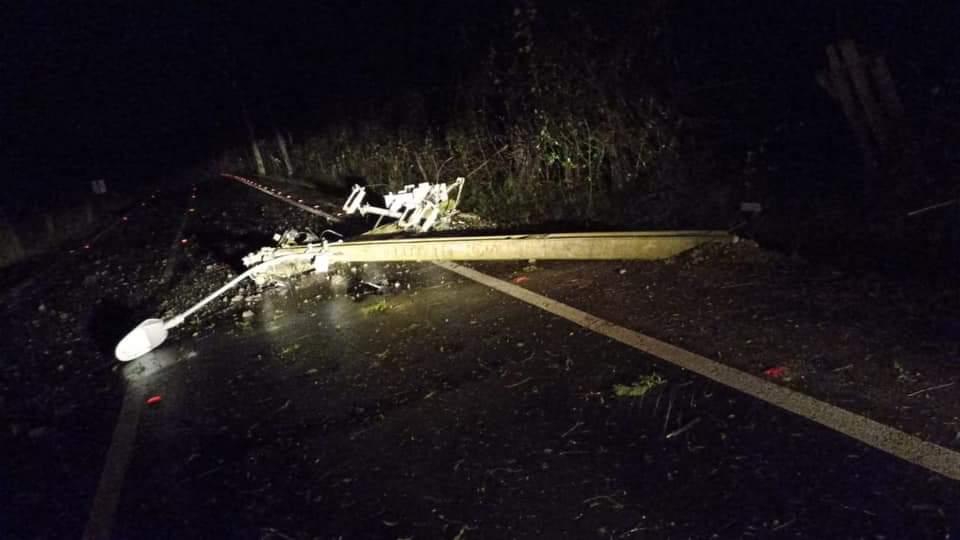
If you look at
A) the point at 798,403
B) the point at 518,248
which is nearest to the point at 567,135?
the point at 518,248

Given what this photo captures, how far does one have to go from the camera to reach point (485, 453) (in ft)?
12.6

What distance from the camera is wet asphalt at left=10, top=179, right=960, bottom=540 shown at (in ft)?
9.93

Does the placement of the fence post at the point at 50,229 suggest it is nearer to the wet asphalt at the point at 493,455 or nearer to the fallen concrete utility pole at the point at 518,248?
the fallen concrete utility pole at the point at 518,248

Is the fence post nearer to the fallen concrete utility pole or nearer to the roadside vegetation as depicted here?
the roadside vegetation

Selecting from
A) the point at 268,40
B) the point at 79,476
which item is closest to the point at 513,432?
the point at 79,476

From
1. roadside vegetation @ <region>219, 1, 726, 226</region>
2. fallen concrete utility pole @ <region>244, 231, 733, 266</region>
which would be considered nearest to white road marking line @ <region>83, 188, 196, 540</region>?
fallen concrete utility pole @ <region>244, 231, 733, 266</region>

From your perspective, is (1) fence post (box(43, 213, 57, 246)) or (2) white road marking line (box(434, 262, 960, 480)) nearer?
(2) white road marking line (box(434, 262, 960, 480))

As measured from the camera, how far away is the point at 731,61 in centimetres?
988

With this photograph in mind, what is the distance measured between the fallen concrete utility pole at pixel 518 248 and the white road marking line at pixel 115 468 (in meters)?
3.38

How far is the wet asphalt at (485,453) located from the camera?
3.03 meters

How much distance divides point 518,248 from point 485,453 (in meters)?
4.31

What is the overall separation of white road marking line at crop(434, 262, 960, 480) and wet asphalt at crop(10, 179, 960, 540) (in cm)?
7

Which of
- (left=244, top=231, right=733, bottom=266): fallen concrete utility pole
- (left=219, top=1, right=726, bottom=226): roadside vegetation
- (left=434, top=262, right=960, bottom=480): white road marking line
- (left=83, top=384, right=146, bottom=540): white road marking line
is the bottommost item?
(left=434, top=262, right=960, bottom=480): white road marking line

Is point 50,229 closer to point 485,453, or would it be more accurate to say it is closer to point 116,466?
point 116,466
